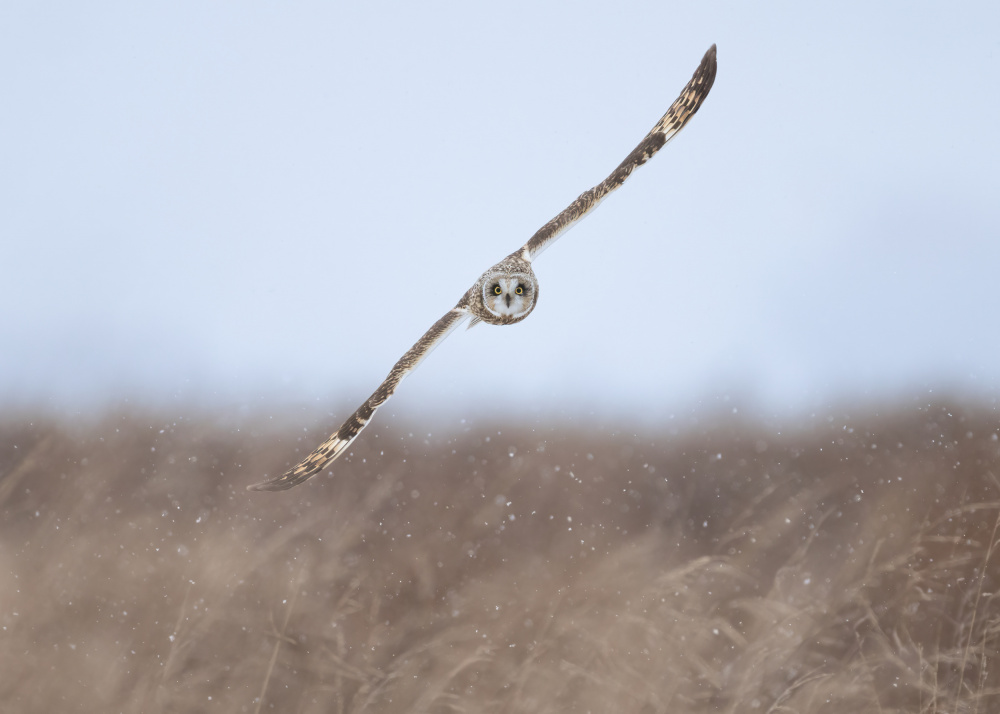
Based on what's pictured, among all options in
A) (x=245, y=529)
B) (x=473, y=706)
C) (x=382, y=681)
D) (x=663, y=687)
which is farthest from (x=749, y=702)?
(x=245, y=529)

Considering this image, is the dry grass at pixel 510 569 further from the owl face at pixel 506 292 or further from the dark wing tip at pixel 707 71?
the dark wing tip at pixel 707 71

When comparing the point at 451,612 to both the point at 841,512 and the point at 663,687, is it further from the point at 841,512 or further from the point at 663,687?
the point at 841,512

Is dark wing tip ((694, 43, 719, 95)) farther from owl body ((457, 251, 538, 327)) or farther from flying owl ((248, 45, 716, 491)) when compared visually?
owl body ((457, 251, 538, 327))

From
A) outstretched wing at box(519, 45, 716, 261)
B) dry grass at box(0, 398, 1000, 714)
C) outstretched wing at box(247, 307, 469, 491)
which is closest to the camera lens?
outstretched wing at box(247, 307, 469, 491)

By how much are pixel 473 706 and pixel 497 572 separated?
1643 millimetres

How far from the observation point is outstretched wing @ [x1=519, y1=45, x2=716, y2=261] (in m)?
4.45

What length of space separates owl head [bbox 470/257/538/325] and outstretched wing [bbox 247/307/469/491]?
0.28m

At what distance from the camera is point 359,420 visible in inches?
174

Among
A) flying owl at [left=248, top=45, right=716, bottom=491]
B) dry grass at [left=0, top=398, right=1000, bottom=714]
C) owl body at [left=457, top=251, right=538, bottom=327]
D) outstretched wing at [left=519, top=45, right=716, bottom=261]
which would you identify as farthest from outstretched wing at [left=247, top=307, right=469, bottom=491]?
dry grass at [left=0, top=398, right=1000, bottom=714]

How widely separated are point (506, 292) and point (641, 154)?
1.14 metres

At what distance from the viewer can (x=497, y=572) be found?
31.3 ft

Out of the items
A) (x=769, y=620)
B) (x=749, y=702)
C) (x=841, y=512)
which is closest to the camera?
(x=749, y=702)

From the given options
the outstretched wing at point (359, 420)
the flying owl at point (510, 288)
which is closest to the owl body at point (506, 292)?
the flying owl at point (510, 288)

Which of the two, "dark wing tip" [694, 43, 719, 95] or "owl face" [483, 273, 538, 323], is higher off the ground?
"dark wing tip" [694, 43, 719, 95]
